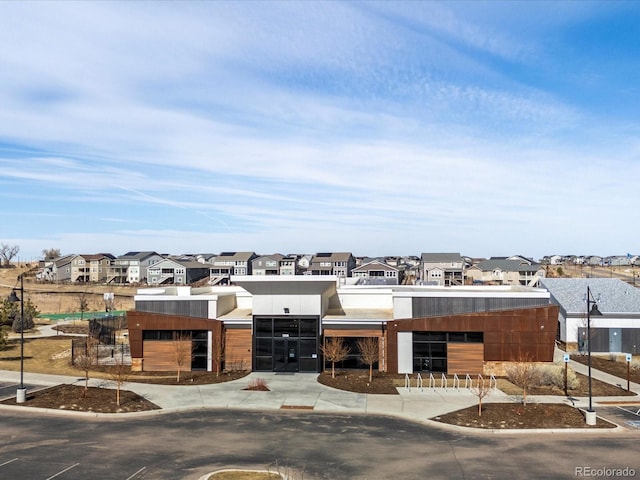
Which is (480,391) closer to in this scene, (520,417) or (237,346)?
(520,417)

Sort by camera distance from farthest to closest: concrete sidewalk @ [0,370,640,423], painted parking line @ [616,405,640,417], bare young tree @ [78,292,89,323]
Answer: bare young tree @ [78,292,89,323] → concrete sidewalk @ [0,370,640,423] → painted parking line @ [616,405,640,417]

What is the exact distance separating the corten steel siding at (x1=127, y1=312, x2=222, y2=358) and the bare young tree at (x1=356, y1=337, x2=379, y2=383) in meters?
10.9

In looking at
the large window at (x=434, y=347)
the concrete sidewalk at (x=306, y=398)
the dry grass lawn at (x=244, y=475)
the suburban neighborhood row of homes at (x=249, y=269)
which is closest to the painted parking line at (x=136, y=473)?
the dry grass lawn at (x=244, y=475)

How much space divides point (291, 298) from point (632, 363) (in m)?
28.0

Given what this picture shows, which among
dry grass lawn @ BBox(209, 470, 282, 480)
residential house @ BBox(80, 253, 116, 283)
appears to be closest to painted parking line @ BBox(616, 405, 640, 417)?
dry grass lawn @ BBox(209, 470, 282, 480)

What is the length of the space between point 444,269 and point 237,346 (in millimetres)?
92263

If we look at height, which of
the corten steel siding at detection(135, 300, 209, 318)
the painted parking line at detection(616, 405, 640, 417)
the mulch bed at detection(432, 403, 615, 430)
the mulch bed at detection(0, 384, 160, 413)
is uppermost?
the corten steel siding at detection(135, 300, 209, 318)

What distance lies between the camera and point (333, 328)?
37.4 meters

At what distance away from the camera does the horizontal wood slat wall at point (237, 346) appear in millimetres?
37812

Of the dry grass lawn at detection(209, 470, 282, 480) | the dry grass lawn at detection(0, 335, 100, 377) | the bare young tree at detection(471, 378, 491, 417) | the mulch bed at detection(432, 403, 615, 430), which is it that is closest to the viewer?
the dry grass lawn at detection(209, 470, 282, 480)

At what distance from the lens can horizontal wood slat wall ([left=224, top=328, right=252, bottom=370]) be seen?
37.8 metres

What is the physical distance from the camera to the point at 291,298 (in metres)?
37.5

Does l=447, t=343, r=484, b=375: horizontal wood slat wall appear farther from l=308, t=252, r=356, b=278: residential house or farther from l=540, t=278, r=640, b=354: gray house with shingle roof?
l=308, t=252, r=356, b=278: residential house

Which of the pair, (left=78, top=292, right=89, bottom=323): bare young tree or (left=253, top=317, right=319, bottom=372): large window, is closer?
(left=253, top=317, right=319, bottom=372): large window
